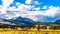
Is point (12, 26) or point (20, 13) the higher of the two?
→ point (20, 13)

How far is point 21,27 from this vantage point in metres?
2.96

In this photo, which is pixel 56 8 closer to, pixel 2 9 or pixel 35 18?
pixel 35 18

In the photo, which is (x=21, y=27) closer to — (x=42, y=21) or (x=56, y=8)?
(x=42, y=21)

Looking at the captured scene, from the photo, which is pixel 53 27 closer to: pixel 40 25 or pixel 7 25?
pixel 40 25

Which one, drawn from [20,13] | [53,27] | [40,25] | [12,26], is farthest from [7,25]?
[53,27]

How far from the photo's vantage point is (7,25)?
117 inches

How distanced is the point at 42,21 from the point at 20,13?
0.33 meters

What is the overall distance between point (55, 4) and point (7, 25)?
29.3 inches

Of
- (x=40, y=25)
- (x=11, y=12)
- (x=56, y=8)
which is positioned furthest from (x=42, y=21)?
(x=11, y=12)

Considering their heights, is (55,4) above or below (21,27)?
above

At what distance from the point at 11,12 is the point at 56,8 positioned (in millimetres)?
642

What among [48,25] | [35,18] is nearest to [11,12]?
[35,18]

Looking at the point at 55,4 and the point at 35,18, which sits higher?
the point at 55,4

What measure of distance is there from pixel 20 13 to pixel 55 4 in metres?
0.51
